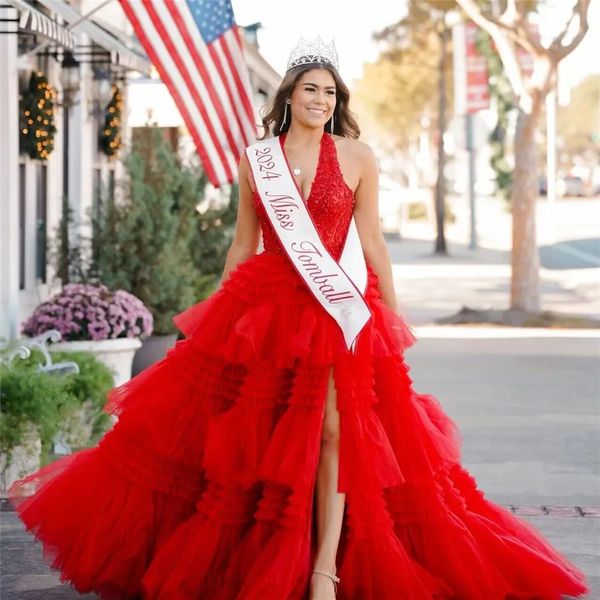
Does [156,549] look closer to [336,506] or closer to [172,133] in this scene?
[336,506]

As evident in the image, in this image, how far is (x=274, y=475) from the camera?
487cm

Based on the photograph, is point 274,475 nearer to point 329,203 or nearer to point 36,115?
point 329,203

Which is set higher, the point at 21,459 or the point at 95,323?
the point at 95,323

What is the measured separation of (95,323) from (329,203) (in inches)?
180

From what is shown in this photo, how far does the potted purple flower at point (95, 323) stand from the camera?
30.9 ft

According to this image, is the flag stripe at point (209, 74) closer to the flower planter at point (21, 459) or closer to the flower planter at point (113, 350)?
the flower planter at point (113, 350)

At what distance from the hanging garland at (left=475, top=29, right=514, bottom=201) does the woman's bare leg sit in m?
→ 33.9

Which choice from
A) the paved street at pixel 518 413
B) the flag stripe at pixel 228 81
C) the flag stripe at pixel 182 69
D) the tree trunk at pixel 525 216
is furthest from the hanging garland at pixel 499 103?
the flag stripe at pixel 182 69

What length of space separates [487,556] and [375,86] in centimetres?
7010

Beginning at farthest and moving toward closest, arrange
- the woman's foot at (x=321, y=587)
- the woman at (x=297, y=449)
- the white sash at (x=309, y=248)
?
the white sash at (x=309, y=248), the woman at (x=297, y=449), the woman's foot at (x=321, y=587)

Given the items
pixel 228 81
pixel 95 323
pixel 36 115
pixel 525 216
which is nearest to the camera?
pixel 95 323

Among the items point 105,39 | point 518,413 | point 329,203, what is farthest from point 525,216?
point 329,203

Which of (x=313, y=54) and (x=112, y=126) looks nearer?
(x=313, y=54)

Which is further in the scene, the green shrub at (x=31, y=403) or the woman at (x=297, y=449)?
the green shrub at (x=31, y=403)
